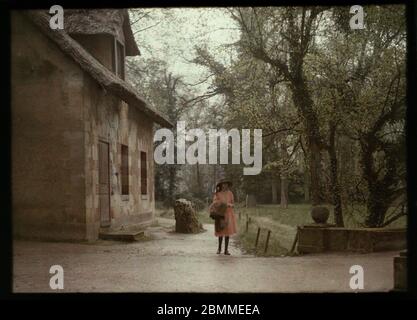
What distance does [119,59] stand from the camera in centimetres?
419

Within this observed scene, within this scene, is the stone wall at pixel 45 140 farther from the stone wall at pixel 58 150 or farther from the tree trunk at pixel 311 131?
the tree trunk at pixel 311 131

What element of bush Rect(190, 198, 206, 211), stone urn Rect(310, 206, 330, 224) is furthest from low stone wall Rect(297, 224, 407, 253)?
bush Rect(190, 198, 206, 211)

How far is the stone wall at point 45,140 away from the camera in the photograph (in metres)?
3.85

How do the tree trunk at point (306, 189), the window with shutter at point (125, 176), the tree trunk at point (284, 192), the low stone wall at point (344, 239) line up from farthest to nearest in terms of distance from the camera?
1. the window with shutter at point (125, 176)
2. the tree trunk at point (306, 189)
3. the tree trunk at point (284, 192)
4. the low stone wall at point (344, 239)

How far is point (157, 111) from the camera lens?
4039mm

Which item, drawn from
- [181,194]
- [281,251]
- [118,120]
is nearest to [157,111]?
[118,120]

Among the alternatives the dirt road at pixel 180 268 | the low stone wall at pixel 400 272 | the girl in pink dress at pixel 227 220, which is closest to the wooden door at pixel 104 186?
the dirt road at pixel 180 268

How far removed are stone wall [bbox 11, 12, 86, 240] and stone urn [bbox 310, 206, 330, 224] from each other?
2012 mm

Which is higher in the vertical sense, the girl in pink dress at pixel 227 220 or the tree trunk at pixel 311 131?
the tree trunk at pixel 311 131

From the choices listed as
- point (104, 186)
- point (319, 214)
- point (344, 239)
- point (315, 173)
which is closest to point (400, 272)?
point (344, 239)

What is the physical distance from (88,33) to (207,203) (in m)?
1.83
